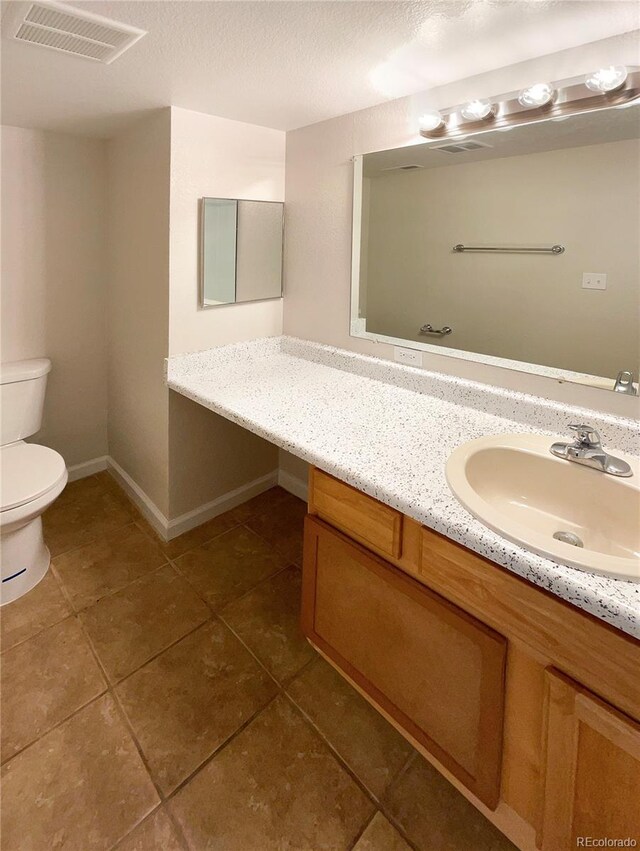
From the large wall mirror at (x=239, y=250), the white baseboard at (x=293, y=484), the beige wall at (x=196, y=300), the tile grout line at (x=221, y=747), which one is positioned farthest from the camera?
the white baseboard at (x=293, y=484)

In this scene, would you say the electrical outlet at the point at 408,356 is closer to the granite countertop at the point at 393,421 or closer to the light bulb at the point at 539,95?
the granite countertop at the point at 393,421

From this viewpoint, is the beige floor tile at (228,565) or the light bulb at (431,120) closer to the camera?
the light bulb at (431,120)

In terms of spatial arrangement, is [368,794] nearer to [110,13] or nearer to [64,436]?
[110,13]

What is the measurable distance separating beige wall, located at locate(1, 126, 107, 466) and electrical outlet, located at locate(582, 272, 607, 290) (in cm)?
229

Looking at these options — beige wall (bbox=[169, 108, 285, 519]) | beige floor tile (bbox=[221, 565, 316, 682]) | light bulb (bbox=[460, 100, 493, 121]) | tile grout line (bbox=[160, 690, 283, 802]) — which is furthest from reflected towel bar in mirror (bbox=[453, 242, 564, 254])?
tile grout line (bbox=[160, 690, 283, 802])

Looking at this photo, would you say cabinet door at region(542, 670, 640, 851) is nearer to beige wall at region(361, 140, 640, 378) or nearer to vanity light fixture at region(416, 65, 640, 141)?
beige wall at region(361, 140, 640, 378)

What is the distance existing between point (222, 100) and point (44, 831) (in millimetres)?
2259

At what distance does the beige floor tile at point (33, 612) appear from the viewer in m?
1.75

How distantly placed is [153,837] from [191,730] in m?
0.28

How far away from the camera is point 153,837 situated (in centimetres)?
117

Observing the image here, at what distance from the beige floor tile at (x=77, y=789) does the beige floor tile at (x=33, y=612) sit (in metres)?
0.46

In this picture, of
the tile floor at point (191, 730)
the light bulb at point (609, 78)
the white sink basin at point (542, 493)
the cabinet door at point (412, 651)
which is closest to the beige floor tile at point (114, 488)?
the tile floor at point (191, 730)

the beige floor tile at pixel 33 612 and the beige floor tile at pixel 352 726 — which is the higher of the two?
the beige floor tile at pixel 33 612

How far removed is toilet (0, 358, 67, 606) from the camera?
5.91 feet
